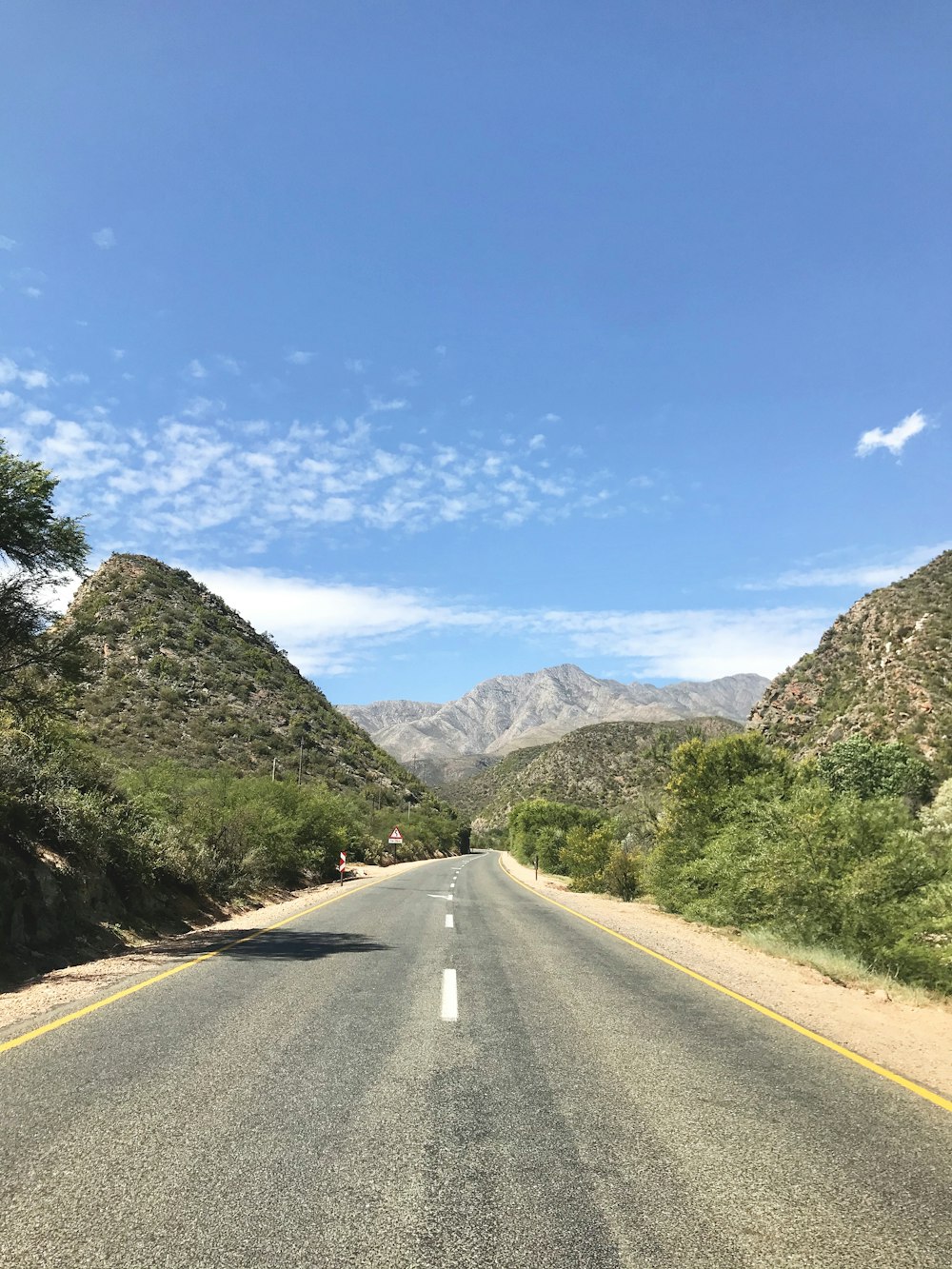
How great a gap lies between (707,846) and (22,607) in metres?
18.0

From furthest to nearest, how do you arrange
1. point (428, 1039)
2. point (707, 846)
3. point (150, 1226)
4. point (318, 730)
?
point (318, 730) → point (707, 846) → point (428, 1039) → point (150, 1226)

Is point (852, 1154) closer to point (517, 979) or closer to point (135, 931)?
point (517, 979)

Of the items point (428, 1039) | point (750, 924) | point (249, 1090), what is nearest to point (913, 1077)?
point (428, 1039)

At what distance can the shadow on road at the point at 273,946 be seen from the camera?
11.6m

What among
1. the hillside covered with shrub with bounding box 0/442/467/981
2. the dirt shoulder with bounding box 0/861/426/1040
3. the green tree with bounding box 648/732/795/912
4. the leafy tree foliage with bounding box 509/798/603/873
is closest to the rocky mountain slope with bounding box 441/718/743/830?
the leafy tree foliage with bounding box 509/798/603/873

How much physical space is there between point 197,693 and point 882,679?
5875 centimetres

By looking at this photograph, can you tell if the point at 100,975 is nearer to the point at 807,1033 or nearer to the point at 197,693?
the point at 807,1033

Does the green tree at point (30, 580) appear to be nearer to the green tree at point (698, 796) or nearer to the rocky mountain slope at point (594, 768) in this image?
the green tree at point (698, 796)

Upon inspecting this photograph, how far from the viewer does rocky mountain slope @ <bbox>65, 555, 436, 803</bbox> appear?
46.0 m

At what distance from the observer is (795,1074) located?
20.2ft

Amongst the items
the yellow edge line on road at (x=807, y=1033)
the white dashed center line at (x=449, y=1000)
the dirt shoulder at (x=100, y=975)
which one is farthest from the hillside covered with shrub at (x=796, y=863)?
the dirt shoulder at (x=100, y=975)

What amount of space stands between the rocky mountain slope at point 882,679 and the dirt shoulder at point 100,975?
183 feet

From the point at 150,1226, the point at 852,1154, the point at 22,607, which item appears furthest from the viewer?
the point at 22,607

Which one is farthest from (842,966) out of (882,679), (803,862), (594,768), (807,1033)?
(594,768)
